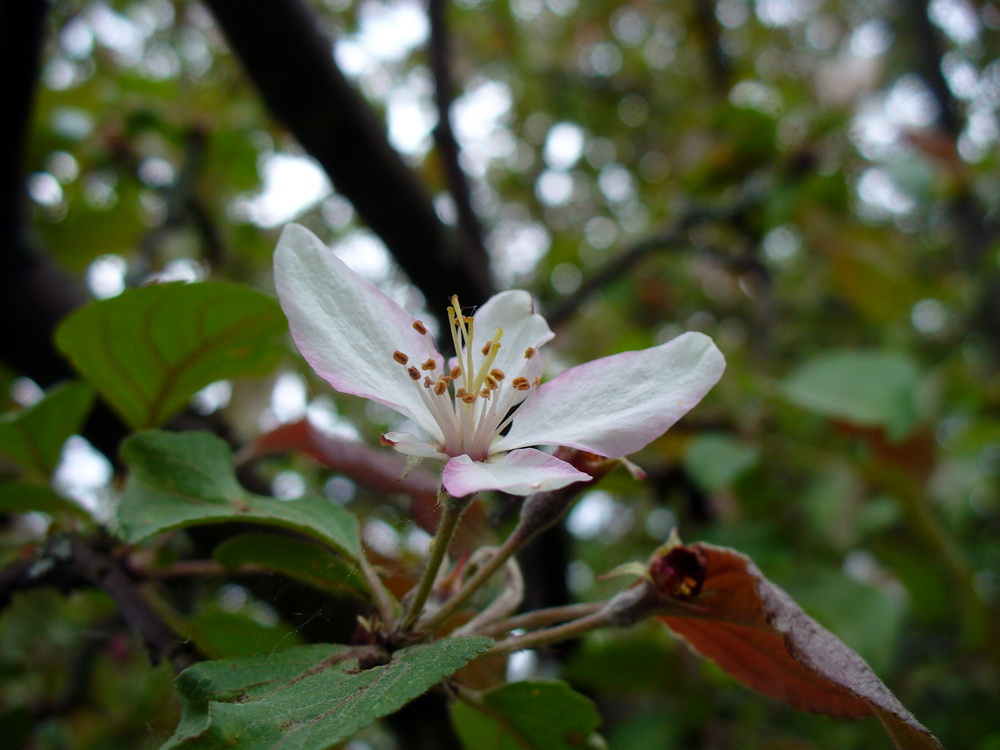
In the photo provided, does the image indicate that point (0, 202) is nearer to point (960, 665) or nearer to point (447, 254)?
point (447, 254)

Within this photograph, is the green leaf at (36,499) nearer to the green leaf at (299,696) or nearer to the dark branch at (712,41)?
the green leaf at (299,696)

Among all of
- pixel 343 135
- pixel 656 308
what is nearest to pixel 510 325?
pixel 343 135

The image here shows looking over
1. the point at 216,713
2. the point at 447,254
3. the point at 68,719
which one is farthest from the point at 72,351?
the point at 68,719

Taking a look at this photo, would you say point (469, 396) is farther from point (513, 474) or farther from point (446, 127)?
point (446, 127)

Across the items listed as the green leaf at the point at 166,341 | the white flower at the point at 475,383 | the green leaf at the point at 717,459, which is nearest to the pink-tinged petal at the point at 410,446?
the white flower at the point at 475,383

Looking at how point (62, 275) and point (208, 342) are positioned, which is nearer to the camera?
point (208, 342)

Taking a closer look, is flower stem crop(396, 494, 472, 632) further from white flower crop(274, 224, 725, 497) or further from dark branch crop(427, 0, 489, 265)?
dark branch crop(427, 0, 489, 265)
